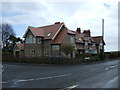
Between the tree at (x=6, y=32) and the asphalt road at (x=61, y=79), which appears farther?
the tree at (x=6, y=32)

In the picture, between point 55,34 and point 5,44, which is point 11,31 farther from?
point 55,34

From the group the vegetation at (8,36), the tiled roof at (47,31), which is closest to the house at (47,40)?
the tiled roof at (47,31)

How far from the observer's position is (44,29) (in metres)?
41.4

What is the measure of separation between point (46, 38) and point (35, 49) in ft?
14.4

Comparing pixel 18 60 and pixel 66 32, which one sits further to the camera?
pixel 66 32

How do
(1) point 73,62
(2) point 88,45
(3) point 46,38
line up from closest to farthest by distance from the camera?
(1) point 73,62 < (3) point 46,38 < (2) point 88,45

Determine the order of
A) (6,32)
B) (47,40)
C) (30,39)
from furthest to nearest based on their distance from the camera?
(6,32) < (30,39) < (47,40)

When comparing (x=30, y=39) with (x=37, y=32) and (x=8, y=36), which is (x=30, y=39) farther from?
(x=8, y=36)

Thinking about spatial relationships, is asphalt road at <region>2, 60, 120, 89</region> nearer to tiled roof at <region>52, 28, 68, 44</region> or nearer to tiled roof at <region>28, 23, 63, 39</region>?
tiled roof at <region>52, 28, 68, 44</region>

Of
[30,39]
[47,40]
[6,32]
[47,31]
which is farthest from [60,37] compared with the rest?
Answer: [6,32]

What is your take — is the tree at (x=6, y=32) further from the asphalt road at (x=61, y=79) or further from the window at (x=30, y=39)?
the asphalt road at (x=61, y=79)

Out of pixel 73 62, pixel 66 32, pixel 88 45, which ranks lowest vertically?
pixel 73 62

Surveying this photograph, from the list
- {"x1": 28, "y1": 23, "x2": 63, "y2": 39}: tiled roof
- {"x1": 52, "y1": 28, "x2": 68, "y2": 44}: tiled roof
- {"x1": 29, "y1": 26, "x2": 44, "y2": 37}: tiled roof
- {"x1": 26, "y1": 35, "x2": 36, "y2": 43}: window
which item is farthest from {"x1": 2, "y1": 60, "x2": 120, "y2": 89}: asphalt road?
{"x1": 26, "y1": 35, "x2": 36, "y2": 43}: window

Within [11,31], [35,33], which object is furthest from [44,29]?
[11,31]
